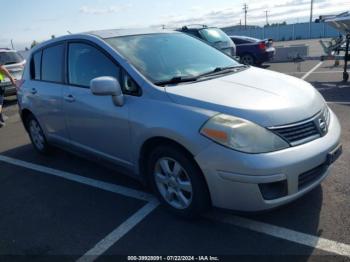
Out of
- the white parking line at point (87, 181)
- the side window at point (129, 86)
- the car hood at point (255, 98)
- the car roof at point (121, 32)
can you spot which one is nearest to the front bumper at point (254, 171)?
the car hood at point (255, 98)

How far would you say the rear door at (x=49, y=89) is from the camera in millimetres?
4711

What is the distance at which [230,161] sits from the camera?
9.35 ft

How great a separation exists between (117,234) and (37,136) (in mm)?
3017

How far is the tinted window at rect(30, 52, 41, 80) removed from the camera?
536 centimetres

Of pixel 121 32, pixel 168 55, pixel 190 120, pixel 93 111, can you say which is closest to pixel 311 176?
pixel 190 120

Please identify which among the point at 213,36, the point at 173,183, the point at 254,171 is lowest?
the point at 173,183

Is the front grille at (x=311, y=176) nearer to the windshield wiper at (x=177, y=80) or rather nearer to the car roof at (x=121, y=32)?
the windshield wiper at (x=177, y=80)

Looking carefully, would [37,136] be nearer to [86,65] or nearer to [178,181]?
[86,65]

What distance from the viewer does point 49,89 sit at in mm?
4883

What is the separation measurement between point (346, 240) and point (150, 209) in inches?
71.3

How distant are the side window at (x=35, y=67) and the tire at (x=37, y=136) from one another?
0.64 metres

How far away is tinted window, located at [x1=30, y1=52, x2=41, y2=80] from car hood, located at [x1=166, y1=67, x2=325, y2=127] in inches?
110

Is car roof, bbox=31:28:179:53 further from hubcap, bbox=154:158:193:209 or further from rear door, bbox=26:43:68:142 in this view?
hubcap, bbox=154:158:193:209

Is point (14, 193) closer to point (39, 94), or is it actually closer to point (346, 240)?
point (39, 94)
